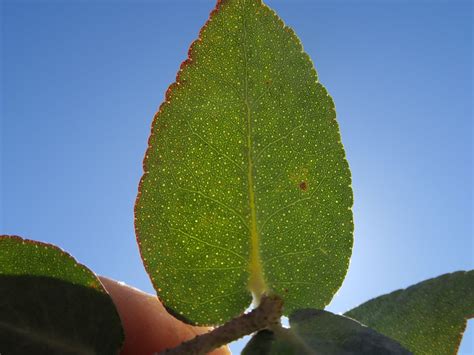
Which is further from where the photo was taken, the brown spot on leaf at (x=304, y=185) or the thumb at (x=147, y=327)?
the thumb at (x=147, y=327)

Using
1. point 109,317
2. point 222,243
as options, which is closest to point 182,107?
point 222,243

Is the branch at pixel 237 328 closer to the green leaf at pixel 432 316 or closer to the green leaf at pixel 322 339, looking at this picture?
the green leaf at pixel 322 339

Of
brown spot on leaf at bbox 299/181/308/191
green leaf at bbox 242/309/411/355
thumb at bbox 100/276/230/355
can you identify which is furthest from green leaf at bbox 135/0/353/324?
thumb at bbox 100/276/230/355

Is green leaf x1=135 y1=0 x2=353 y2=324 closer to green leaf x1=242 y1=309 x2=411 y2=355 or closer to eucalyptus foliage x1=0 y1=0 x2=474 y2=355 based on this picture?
eucalyptus foliage x1=0 y1=0 x2=474 y2=355

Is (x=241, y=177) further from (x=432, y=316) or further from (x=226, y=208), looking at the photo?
(x=432, y=316)

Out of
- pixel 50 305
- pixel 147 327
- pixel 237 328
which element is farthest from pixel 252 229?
pixel 147 327

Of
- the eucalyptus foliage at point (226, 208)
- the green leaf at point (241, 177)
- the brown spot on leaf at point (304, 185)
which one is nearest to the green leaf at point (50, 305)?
the eucalyptus foliage at point (226, 208)

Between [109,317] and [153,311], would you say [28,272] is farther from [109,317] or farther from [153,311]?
[153,311]
